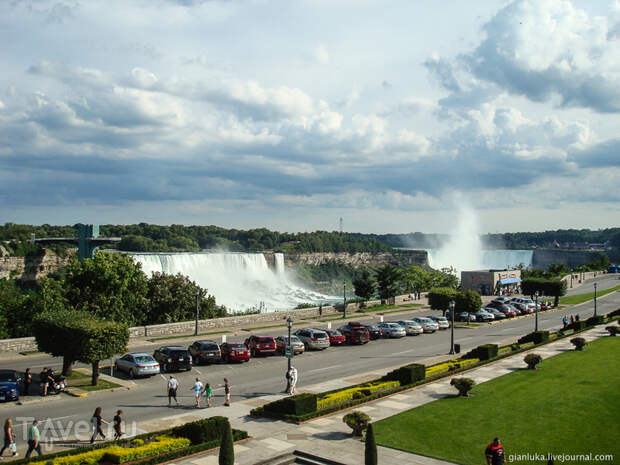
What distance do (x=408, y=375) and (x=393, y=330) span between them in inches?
787

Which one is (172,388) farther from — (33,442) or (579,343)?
(579,343)

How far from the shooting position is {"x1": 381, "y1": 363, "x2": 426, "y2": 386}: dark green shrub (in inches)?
1080

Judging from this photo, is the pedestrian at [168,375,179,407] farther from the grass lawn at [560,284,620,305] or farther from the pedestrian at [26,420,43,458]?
the grass lawn at [560,284,620,305]

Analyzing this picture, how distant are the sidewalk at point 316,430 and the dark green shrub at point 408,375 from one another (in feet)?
1.88

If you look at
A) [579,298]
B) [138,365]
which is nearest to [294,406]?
[138,365]

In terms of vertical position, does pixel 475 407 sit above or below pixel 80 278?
below

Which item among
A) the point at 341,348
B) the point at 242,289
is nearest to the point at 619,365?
the point at 341,348

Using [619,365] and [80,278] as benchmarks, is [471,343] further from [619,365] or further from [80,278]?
[80,278]

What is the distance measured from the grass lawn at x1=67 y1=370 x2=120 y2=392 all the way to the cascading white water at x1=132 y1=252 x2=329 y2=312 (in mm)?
59579

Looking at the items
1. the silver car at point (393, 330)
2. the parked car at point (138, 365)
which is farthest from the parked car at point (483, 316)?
the parked car at point (138, 365)

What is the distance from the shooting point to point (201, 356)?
3369 cm

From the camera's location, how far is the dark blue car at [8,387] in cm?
2394

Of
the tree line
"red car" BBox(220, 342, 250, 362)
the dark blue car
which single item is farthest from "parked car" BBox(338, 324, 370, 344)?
the dark blue car

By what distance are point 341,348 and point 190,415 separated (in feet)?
67.0
